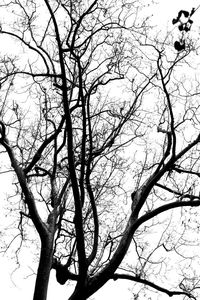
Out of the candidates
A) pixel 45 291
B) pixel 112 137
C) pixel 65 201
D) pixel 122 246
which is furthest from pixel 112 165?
pixel 45 291

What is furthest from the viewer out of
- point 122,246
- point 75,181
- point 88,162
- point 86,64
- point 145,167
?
point 145,167

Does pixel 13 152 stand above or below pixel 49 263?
above

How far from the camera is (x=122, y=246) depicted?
26.1ft

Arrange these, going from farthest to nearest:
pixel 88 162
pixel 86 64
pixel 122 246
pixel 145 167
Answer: pixel 145 167, pixel 86 64, pixel 88 162, pixel 122 246

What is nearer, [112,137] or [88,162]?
[88,162]

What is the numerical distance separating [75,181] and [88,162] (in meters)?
1.36

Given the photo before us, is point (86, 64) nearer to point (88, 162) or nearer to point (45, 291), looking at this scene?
point (88, 162)

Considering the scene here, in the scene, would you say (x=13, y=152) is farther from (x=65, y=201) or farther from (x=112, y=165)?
(x=112, y=165)

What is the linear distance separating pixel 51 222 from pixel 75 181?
196 cm

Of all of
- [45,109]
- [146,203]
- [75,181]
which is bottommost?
[75,181]

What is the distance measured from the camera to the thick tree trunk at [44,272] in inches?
299

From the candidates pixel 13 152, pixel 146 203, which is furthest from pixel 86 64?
pixel 146 203

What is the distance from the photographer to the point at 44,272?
7.86m

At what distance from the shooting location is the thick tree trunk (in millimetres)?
7594
